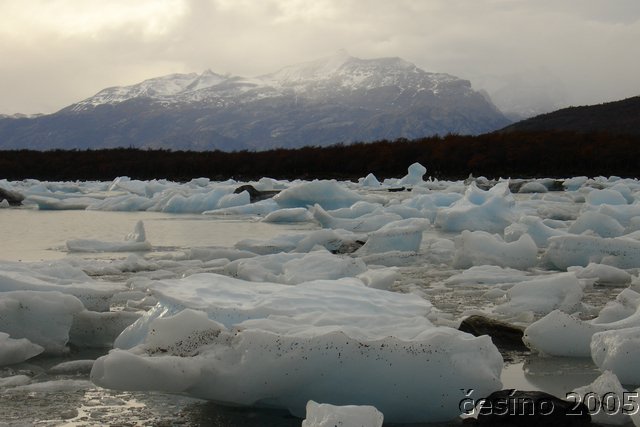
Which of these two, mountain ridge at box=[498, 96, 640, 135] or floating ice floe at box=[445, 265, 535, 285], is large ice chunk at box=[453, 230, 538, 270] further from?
mountain ridge at box=[498, 96, 640, 135]

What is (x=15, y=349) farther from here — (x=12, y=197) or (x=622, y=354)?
(x=12, y=197)

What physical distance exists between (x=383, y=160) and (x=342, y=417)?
26.0 metres

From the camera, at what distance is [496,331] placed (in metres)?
3.09

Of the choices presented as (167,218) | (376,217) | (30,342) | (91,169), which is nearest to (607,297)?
(30,342)

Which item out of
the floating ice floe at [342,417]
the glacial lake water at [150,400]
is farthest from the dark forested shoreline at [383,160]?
the floating ice floe at [342,417]

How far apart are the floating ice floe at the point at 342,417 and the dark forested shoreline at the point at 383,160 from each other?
22683 millimetres

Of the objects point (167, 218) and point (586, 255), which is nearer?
point (586, 255)

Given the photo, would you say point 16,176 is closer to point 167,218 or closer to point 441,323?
point 167,218

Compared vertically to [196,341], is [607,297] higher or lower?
lower

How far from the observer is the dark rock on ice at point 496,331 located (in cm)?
305

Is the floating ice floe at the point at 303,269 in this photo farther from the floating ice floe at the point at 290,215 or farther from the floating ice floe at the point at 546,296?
the floating ice floe at the point at 290,215

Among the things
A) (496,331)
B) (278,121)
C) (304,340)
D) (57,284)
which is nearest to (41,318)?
(57,284)

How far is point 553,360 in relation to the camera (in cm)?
284

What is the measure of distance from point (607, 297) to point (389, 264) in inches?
71.7
